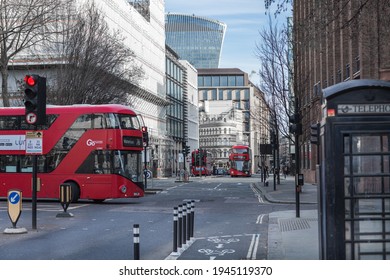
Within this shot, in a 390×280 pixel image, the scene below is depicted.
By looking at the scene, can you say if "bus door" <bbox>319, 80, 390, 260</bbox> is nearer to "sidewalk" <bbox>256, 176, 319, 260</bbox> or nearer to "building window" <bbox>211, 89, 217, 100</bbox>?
"sidewalk" <bbox>256, 176, 319, 260</bbox>

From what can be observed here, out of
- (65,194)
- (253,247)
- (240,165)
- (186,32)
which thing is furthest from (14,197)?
(186,32)

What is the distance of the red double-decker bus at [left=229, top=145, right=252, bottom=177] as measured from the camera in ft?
256

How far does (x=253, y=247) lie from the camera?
13109 millimetres

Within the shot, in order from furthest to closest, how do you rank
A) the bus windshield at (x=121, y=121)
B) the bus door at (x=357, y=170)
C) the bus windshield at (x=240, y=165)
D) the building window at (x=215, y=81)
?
the building window at (x=215, y=81) < the bus windshield at (x=240, y=165) < the bus windshield at (x=121, y=121) < the bus door at (x=357, y=170)

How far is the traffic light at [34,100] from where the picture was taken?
15.8 m

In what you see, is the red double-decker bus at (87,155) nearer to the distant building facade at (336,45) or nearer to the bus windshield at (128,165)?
the bus windshield at (128,165)

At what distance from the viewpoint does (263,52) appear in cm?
4003

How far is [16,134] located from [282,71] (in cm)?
1776

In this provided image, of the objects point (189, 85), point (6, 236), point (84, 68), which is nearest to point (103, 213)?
point (6, 236)

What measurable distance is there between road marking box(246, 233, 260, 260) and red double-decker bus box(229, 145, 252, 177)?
62386mm

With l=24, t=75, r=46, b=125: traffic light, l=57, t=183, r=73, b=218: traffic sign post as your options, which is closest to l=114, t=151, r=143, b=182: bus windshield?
l=57, t=183, r=73, b=218: traffic sign post

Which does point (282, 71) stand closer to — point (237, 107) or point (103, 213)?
point (103, 213)

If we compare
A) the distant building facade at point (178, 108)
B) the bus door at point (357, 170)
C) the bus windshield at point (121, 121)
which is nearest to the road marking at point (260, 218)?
the bus windshield at point (121, 121)

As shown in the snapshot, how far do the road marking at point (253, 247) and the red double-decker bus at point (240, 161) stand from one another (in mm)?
62386
